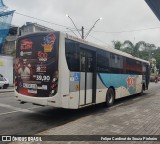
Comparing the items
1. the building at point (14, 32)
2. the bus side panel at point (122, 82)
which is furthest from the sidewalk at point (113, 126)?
the building at point (14, 32)

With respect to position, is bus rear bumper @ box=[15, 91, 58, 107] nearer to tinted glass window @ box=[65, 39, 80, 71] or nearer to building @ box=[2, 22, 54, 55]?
tinted glass window @ box=[65, 39, 80, 71]

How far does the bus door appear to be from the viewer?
32.5 ft

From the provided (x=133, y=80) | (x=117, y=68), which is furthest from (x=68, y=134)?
(x=133, y=80)

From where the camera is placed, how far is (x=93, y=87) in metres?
10.9

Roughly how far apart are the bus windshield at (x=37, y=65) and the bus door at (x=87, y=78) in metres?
1.55

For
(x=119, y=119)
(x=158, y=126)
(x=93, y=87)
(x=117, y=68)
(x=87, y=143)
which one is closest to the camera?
(x=87, y=143)

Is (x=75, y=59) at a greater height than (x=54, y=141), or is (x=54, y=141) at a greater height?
(x=75, y=59)

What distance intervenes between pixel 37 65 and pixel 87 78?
90.7 inches

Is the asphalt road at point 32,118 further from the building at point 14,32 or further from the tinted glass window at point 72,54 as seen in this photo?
the building at point 14,32

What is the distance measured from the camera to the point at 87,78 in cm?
1034

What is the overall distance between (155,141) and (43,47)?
4.93 m

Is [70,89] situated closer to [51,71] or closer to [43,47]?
[51,71]

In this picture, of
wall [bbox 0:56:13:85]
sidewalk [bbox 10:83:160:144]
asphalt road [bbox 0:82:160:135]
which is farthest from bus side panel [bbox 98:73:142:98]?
wall [bbox 0:56:13:85]

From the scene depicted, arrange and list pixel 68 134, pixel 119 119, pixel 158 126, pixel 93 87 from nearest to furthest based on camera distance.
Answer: pixel 68 134 < pixel 158 126 < pixel 119 119 < pixel 93 87
